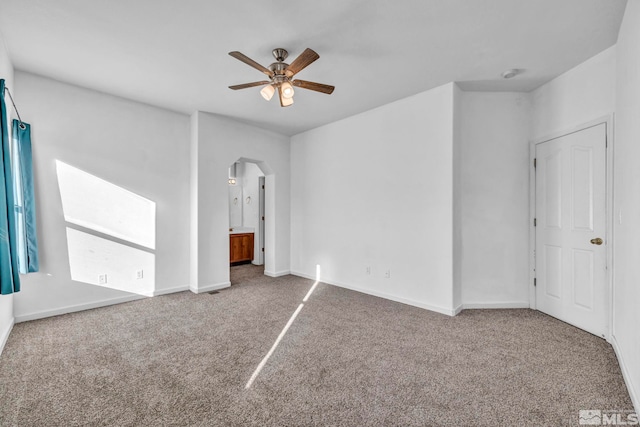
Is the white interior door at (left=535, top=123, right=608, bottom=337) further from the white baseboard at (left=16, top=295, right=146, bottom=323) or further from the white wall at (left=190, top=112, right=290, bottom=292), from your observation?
the white baseboard at (left=16, top=295, right=146, bottom=323)

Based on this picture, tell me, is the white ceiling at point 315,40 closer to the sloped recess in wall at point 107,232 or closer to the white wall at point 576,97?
the white wall at point 576,97

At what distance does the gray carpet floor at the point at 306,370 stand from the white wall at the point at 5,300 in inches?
5.1

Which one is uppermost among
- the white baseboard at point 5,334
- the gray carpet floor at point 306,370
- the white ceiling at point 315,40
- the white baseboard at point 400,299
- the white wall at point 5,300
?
the white ceiling at point 315,40

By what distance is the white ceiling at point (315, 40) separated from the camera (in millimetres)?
2191

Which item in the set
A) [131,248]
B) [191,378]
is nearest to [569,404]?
[191,378]

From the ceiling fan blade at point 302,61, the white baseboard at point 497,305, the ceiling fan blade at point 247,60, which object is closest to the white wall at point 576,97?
the white baseboard at point 497,305

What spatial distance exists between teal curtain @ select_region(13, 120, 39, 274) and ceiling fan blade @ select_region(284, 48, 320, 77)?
2.93 meters

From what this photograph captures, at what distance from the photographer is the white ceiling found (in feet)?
7.19

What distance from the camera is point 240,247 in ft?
21.9

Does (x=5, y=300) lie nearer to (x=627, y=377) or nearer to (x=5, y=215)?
(x=5, y=215)

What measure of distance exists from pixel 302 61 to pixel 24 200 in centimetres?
328

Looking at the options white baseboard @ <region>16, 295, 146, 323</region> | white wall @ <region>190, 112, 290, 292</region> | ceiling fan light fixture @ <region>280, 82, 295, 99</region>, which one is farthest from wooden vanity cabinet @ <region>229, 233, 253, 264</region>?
ceiling fan light fixture @ <region>280, 82, 295, 99</region>

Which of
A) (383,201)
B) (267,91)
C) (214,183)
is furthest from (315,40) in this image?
(214,183)

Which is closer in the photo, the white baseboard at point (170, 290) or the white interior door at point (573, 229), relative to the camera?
the white interior door at point (573, 229)
